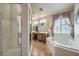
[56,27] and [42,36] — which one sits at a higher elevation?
[56,27]

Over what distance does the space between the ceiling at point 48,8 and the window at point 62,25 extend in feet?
0.55

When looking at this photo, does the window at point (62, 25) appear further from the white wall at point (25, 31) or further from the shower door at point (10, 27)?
the shower door at point (10, 27)

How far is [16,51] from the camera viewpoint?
2.07 meters

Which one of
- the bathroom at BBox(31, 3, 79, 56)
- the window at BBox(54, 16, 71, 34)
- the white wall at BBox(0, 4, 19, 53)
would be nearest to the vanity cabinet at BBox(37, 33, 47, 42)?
the bathroom at BBox(31, 3, 79, 56)

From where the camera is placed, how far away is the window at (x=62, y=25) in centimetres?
204

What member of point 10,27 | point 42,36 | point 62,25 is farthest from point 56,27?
point 10,27

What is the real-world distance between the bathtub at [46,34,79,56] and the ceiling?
19.4 inches

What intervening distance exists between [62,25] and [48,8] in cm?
44

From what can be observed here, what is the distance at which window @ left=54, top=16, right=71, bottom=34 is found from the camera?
2045 millimetres

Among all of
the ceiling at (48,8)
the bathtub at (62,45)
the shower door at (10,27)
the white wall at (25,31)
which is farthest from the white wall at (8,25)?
the bathtub at (62,45)

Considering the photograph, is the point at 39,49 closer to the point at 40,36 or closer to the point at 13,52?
the point at 40,36

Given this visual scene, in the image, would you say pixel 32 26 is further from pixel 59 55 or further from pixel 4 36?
pixel 59 55

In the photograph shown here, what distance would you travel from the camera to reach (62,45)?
2104 mm

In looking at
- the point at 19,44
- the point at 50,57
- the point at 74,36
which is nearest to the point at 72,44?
the point at 74,36
